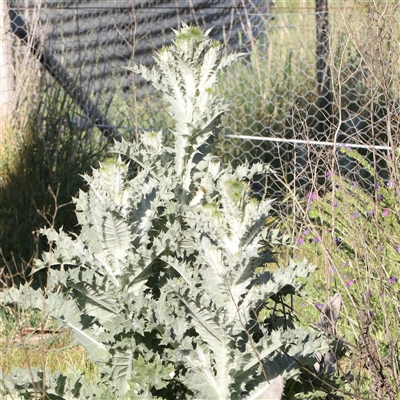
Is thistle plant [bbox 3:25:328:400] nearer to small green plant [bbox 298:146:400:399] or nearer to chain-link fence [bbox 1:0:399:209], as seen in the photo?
small green plant [bbox 298:146:400:399]

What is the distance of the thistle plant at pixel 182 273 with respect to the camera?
211 centimetres

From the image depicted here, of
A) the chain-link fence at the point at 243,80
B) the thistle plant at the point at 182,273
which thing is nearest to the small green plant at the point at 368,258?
the thistle plant at the point at 182,273

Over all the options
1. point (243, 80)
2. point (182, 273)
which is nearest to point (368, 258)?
point (182, 273)

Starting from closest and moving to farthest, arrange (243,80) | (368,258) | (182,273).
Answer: (182,273)
(368,258)
(243,80)

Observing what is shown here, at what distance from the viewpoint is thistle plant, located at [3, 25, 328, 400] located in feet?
6.91

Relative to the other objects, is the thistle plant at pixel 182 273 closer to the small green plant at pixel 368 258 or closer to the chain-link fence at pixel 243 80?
the small green plant at pixel 368 258

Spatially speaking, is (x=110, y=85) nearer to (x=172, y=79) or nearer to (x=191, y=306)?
(x=172, y=79)

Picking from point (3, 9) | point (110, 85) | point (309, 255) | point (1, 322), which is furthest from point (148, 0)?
point (1, 322)

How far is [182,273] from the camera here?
88.2 inches

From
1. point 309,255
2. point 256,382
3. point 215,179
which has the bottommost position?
point 309,255

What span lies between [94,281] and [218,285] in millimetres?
371

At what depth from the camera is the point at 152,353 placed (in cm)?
225

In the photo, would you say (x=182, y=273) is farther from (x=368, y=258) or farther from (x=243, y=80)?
(x=243, y=80)

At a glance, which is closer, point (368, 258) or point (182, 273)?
point (182, 273)
